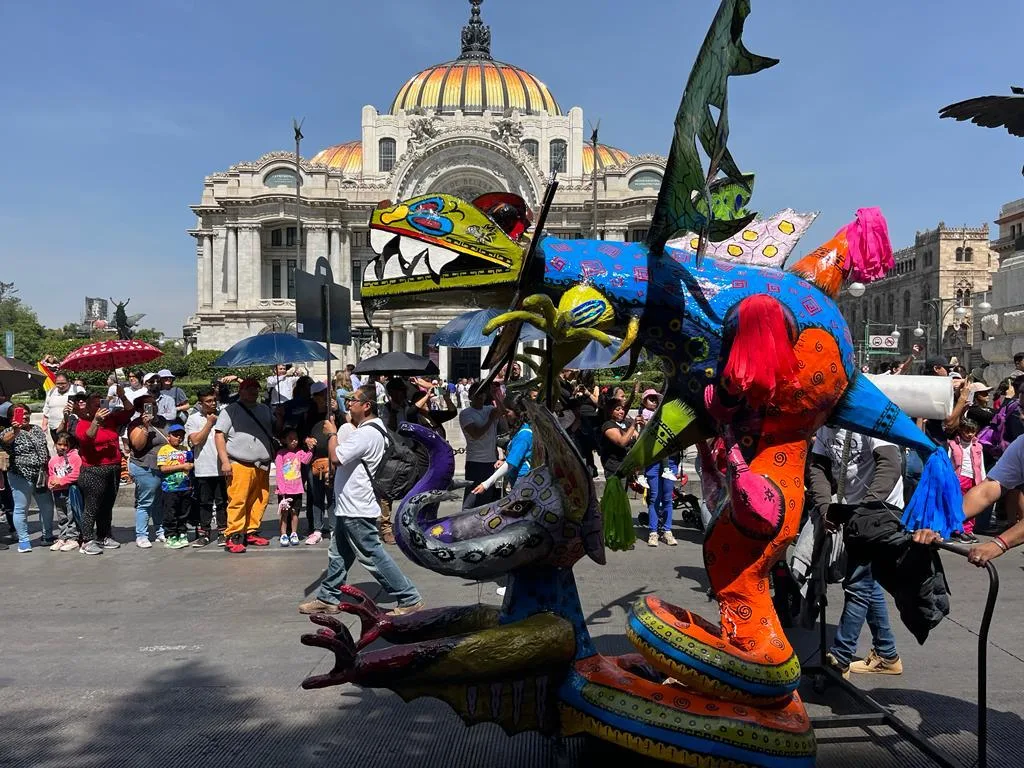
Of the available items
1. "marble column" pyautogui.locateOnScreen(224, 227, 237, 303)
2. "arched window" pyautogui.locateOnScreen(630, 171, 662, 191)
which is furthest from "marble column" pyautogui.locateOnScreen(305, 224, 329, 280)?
"arched window" pyautogui.locateOnScreen(630, 171, 662, 191)

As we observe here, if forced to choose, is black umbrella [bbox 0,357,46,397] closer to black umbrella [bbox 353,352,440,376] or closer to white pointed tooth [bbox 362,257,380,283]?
black umbrella [bbox 353,352,440,376]

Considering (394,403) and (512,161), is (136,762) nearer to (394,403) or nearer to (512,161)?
(394,403)

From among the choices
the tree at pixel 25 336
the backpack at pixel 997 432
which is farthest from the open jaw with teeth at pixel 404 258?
the tree at pixel 25 336

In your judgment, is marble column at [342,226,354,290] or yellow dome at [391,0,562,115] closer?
marble column at [342,226,354,290]

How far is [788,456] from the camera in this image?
3562 mm

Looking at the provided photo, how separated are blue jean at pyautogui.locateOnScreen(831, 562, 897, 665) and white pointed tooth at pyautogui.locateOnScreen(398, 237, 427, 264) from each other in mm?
3197

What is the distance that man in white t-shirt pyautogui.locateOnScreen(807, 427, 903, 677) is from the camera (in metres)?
5.10

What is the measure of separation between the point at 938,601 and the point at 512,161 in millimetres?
49777

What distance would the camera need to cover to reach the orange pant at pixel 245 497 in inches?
349

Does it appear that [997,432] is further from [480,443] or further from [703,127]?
[703,127]

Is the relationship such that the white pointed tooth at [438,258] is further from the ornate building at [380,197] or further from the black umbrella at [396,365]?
the ornate building at [380,197]

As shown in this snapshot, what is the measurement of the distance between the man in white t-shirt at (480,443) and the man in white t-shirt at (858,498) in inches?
124

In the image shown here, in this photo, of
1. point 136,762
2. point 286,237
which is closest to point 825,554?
point 136,762

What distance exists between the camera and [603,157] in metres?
66.9
